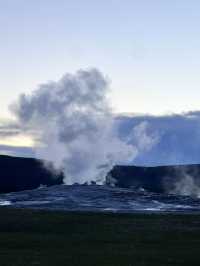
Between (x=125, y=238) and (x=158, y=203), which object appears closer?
(x=125, y=238)

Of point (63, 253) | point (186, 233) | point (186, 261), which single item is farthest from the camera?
point (186, 233)

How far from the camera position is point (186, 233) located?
79062mm

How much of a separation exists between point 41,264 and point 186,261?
1092cm

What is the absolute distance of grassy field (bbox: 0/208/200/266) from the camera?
47.9 meters

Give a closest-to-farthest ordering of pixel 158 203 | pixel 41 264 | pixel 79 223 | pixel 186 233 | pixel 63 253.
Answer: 1. pixel 41 264
2. pixel 63 253
3. pixel 186 233
4. pixel 79 223
5. pixel 158 203

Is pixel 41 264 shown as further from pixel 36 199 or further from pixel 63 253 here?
pixel 36 199

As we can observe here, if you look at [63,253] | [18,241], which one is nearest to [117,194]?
[18,241]

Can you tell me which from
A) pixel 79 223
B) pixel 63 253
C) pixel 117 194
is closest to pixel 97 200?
pixel 117 194

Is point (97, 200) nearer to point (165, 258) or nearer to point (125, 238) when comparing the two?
point (125, 238)

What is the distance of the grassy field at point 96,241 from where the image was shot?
47.9 m

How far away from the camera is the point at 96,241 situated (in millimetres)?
67375

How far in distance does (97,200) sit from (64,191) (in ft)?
71.9

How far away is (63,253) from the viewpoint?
52750 mm

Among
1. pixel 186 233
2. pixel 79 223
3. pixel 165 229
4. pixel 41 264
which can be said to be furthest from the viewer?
pixel 79 223
